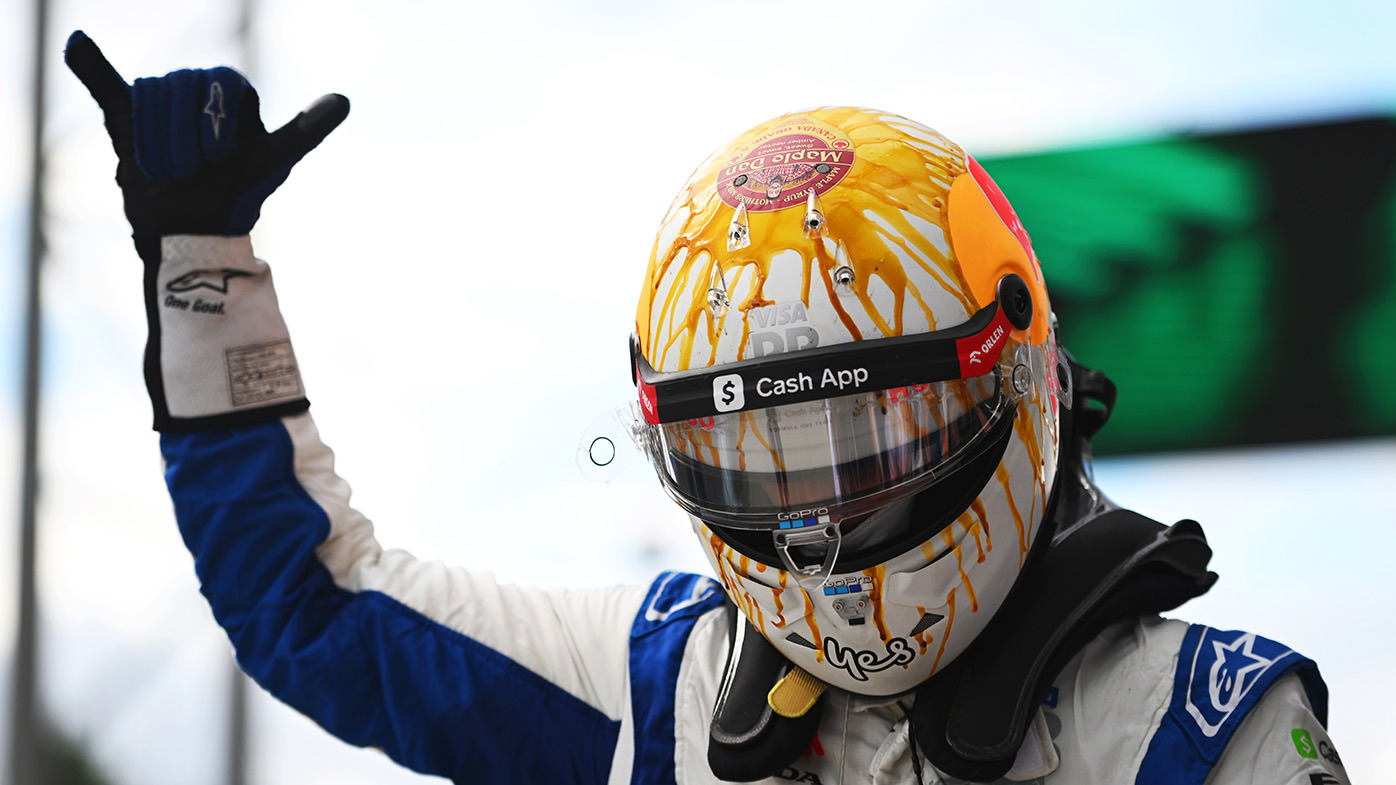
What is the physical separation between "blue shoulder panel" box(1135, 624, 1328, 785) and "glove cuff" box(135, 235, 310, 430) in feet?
3.01

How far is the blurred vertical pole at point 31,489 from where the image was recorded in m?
2.12

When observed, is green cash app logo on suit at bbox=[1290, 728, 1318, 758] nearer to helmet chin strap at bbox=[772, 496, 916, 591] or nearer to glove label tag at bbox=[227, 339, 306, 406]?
helmet chin strap at bbox=[772, 496, 916, 591]

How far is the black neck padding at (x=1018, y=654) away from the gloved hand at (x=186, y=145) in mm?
715

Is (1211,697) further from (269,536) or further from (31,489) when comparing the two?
(31,489)

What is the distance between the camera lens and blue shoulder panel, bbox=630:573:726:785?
3.38 feet

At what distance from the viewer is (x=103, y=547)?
2.26 m

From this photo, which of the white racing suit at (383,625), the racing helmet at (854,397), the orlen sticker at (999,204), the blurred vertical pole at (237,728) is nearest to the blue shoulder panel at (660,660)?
the white racing suit at (383,625)

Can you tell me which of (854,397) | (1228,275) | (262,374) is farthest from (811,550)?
(1228,275)

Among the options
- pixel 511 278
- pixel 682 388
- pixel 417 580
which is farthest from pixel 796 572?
pixel 511 278

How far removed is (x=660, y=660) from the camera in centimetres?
107

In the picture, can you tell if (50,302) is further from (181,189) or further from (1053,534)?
(1053,534)

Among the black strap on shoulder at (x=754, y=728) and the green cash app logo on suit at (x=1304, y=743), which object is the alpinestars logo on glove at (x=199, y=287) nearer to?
the black strap on shoulder at (x=754, y=728)

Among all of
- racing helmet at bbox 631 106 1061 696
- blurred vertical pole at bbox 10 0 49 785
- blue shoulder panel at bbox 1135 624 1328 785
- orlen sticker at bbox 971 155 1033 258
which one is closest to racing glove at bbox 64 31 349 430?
racing helmet at bbox 631 106 1061 696

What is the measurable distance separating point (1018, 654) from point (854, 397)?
0.87ft
